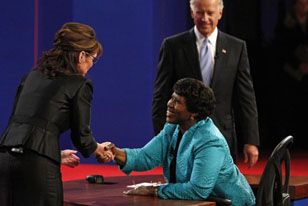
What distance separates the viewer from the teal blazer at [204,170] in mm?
2506

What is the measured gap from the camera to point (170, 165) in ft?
9.10

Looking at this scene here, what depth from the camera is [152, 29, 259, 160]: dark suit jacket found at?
357cm

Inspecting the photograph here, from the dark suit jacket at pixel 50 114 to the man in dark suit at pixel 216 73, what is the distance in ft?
3.87

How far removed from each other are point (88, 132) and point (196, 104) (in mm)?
507

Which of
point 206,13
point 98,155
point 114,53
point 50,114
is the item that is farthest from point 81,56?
point 114,53

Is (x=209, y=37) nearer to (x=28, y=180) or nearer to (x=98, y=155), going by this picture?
(x=98, y=155)

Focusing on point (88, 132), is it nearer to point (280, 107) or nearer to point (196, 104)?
point (196, 104)

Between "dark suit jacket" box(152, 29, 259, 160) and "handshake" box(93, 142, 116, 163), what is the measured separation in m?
0.75

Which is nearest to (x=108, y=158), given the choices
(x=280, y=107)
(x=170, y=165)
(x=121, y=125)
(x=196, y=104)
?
(x=170, y=165)

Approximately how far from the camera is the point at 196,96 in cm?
270

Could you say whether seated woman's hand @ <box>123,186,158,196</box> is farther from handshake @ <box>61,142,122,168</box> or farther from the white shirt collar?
the white shirt collar

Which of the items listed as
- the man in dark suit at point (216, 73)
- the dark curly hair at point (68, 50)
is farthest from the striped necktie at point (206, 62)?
the dark curly hair at point (68, 50)

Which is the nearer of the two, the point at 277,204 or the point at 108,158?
the point at 277,204

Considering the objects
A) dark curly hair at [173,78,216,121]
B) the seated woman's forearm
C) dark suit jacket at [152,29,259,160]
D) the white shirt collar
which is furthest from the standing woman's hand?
the white shirt collar
